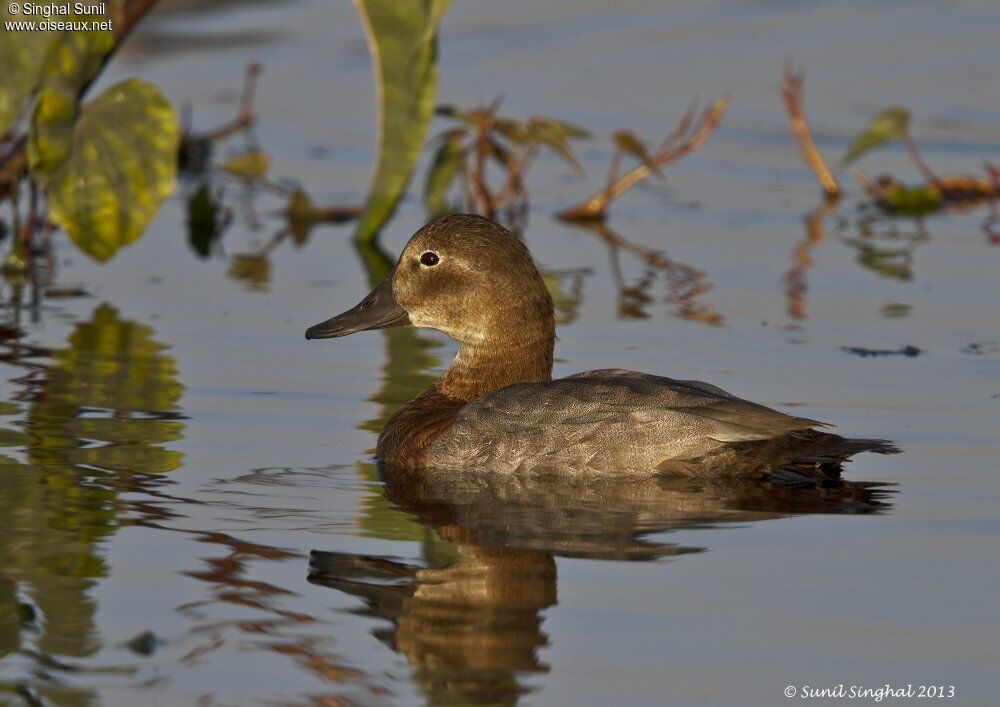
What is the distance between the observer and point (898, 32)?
19.5 m

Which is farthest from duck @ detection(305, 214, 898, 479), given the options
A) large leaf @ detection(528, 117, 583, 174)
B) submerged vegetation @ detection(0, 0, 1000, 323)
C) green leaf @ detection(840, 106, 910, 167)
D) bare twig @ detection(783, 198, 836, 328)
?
green leaf @ detection(840, 106, 910, 167)

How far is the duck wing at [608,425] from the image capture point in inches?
245

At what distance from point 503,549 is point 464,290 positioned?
1997mm

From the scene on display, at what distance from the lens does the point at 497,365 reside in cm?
729

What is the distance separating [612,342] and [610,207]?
4390mm

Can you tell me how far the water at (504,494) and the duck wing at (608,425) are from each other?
135mm

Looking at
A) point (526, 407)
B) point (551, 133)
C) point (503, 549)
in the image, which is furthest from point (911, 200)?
point (503, 549)

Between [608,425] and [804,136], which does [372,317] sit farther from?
[804,136]

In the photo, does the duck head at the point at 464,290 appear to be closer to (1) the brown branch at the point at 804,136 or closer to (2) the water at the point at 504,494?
(2) the water at the point at 504,494

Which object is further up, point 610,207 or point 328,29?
point 328,29

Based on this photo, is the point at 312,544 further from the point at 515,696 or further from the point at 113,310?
the point at 113,310

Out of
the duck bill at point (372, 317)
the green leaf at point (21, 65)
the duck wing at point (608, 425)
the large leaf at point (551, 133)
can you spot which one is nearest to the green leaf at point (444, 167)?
the large leaf at point (551, 133)

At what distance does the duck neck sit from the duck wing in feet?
2.02

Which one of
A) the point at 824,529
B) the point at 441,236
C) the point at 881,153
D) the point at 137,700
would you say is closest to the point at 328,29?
the point at 881,153
